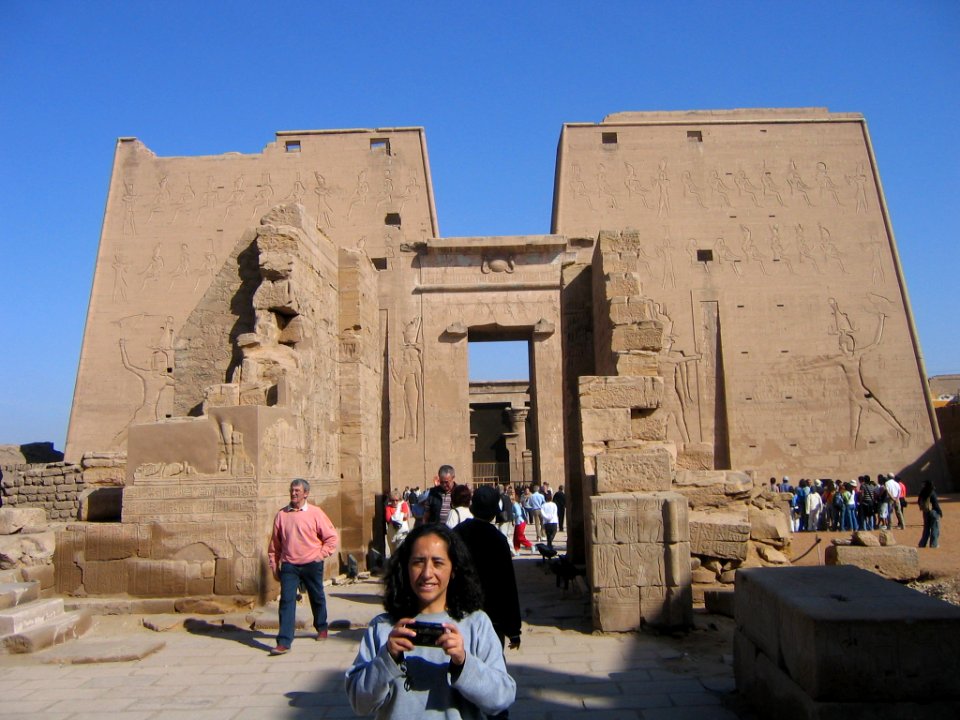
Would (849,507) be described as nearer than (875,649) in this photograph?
No

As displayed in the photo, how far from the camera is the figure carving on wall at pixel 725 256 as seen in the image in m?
19.0

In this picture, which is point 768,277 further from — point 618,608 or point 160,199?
point 618,608

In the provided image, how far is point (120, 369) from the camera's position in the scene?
18.8 m

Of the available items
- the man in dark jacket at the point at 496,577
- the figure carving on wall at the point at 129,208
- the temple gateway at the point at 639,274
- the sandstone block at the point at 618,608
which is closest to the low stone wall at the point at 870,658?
the man in dark jacket at the point at 496,577

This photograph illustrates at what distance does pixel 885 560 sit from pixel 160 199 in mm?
17647

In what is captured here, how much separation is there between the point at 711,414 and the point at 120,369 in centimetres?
1362

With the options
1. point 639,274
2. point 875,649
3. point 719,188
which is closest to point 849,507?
point 639,274

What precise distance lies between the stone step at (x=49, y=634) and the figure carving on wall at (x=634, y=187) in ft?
52.2

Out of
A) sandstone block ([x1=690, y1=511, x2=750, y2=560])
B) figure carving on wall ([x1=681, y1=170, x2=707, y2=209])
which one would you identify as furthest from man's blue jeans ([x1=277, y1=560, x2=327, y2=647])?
figure carving on wall ([x1=681, y1=170, x2=707, y2=209])

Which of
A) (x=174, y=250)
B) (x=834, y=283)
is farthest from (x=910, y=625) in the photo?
(x=174, y=250)

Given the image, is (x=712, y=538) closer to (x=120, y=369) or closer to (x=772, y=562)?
(x=772, y=562)

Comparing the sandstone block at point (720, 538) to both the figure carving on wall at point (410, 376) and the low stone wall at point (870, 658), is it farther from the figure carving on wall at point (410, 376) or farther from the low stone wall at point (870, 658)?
the figure carving on wall at point (410, 376)

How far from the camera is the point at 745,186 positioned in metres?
19.5

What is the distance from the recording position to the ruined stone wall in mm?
18203
